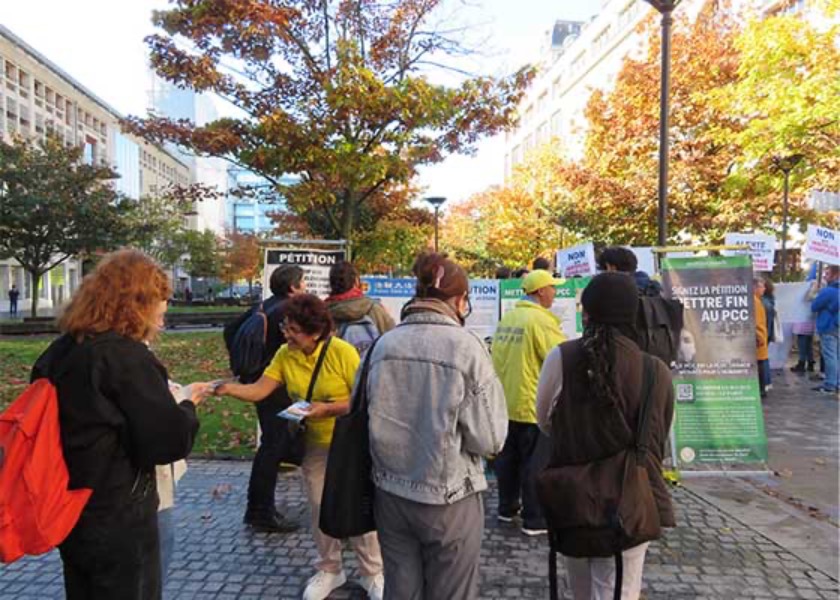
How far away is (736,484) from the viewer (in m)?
6.02

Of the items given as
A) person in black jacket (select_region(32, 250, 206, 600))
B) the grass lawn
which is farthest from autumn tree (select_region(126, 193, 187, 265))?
person in black jacket (select_region(32, 250, 206, 600))

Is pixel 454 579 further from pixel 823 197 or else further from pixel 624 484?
pixel 823 197

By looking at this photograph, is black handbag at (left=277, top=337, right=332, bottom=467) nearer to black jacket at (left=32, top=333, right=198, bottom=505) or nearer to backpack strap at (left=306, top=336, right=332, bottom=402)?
backpack strap at (left=306, top=336, right=332, bottom=402)

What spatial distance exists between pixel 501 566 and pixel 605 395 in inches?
89.7

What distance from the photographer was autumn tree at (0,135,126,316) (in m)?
24.0

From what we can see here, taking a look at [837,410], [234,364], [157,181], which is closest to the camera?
[234,364]

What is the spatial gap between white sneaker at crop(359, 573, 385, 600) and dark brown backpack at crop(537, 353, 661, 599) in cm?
162

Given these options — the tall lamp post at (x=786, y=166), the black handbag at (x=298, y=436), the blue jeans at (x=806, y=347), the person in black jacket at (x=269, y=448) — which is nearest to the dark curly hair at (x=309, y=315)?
the black handbag at (x=298, y=436)

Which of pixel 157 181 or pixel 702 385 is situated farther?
pixel 157 181

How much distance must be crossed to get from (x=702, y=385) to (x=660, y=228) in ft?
6.29

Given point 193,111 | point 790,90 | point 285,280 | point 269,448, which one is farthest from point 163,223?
point 193,111

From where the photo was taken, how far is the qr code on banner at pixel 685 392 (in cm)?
607

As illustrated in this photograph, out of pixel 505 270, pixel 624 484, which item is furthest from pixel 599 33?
pixel 624 484

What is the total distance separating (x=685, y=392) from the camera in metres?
6.07
